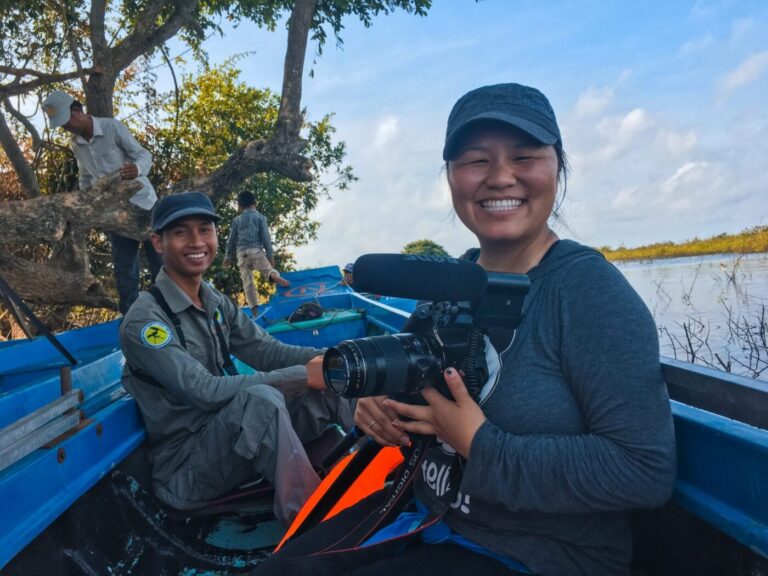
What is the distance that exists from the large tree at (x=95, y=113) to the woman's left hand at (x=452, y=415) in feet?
16.9

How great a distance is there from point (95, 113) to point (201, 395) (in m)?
6.30

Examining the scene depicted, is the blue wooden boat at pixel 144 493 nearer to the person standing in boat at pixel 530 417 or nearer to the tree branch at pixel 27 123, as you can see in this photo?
the person standing in boat at pixel 530 417

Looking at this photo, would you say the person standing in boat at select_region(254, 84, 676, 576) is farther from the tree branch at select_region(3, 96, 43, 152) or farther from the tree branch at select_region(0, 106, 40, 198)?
the tree branch at select_region(3, 96, 43, 152)

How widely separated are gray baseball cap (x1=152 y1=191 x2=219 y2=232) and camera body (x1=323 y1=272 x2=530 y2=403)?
171 centimetres

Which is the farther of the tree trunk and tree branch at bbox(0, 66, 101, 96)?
tree branch at bbox(0, 66, 101, 96)

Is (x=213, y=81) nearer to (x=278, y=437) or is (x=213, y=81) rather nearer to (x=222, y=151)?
(x=222, y=151)

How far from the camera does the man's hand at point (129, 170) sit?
17.3ft

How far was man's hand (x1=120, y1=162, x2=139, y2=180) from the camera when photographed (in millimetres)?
5281

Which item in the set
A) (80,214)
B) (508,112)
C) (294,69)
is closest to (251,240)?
(294,69)

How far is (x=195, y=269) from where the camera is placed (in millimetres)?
2586

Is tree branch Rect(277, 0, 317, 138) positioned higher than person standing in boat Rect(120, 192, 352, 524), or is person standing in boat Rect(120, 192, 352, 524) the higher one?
tree branch Rect(277, 0, 317, 138)

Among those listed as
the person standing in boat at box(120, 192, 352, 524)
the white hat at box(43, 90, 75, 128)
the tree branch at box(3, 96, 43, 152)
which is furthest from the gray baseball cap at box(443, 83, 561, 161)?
the tree branch at box(3, 96, 43, 152)

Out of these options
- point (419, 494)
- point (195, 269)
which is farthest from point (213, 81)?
point (419, 494)

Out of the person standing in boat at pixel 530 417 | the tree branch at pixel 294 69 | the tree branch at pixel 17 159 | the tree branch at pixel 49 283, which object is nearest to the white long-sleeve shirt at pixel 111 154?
the tree branch at pixel 49 283
